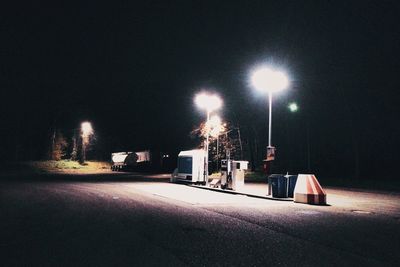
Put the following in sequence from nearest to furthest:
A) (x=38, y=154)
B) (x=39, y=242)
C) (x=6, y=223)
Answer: (x=39, y=242) → (x=6, y=223) → (x=38, y=154)

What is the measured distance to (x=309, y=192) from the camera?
50.2ft

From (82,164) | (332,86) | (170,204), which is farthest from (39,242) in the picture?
(82,164)

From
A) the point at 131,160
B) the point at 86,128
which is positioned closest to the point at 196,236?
the point at 131,160

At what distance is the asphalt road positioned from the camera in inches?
246

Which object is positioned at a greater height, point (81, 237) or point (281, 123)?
point (281, 123)

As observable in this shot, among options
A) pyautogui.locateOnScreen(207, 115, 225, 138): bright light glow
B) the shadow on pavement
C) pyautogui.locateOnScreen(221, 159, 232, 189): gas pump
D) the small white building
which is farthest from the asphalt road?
pyautogui.locateOnScreen(207, 115, 225, 138): bright light glow

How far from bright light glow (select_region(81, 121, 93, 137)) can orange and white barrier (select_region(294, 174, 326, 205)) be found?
4851 centimetres

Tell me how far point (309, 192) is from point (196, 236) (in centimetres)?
854

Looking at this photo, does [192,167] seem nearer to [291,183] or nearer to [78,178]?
[291,183]

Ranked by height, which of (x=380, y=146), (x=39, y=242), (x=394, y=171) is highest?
(x=380, y=146)

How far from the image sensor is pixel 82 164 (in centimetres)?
6291

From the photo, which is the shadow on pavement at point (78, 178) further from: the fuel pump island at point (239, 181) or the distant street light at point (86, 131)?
the distant street light at point (86, 131)

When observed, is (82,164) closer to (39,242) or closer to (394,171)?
(394,171)

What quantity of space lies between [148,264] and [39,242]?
2.98 meters
